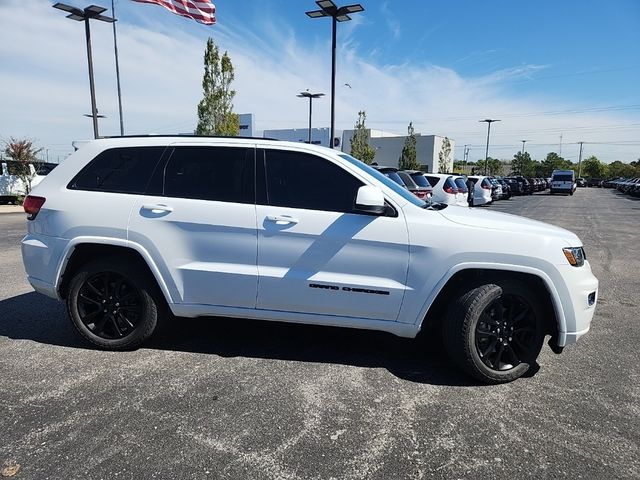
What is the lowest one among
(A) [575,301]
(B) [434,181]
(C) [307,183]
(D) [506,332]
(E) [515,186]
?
(D) [506,332]

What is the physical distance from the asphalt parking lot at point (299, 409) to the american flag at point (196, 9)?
9.61 m

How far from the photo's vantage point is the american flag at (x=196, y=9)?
452 inches

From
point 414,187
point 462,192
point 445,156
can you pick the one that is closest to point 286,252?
point 414,187

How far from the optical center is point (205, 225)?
11.8ft

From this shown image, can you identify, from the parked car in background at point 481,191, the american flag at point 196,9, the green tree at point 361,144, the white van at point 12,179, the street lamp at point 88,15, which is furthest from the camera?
the green tree at point 361,144

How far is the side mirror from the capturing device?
3.22m

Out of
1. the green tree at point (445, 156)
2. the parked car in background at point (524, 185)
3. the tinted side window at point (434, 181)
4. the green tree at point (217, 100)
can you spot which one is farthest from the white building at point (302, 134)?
the tinted side window at point (434, 181)

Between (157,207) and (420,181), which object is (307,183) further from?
(420,181)

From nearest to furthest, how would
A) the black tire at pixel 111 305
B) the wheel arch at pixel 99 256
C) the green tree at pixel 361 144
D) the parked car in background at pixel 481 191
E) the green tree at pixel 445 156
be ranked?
the wheel arch at pixel 99 256 < the black tire at pixel 111 305 < the parked car in background at pixel 481 191 < the green tree at pixel 361 144 < the green tree at pixel 445 156

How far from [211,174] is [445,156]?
216 feet

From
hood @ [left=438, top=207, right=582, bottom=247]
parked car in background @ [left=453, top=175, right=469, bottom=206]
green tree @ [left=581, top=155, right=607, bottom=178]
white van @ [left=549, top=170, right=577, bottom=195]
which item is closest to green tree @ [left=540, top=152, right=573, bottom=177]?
green tree @ [left=581, top=155, right=607, bottom=178]

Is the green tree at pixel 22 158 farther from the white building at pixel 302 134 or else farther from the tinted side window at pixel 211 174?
the white building at pixel 302 134

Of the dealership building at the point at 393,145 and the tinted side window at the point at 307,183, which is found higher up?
the dealership building at the point at 393,145

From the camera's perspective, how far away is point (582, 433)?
9.34 feet
